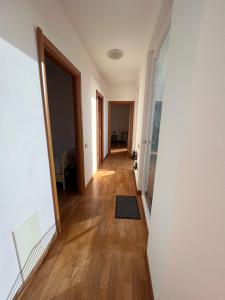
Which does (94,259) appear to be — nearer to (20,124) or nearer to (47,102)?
(20,124)

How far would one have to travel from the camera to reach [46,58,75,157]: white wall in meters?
3.05

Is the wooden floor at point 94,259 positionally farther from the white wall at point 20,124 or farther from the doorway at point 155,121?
the doorway at point 155,121

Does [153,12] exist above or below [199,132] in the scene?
above

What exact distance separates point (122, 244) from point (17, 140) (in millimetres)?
1533

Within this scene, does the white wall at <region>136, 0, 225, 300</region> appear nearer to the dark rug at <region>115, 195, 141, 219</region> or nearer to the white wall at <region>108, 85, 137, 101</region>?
the dark rug at <region>115, 195, 141, 219</region>

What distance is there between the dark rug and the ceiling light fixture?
2.68 meters

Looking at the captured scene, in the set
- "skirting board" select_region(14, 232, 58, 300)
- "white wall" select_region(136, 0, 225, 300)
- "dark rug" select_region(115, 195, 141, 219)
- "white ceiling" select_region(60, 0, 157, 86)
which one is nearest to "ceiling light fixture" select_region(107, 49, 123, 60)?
"white ceiling" select_region(60, 0, 157, 86)

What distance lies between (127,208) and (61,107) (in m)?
2.64

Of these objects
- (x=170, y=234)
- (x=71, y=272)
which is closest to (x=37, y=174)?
(x=71, y=272)

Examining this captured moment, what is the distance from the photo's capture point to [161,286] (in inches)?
34.9

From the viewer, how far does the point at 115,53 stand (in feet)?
8.30

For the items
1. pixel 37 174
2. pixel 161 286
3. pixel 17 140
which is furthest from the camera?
pixel 37 174

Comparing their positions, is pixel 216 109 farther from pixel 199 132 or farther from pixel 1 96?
pixel 1 96

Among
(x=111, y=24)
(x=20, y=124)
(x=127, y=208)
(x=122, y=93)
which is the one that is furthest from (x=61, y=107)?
(x=127, y=208)
